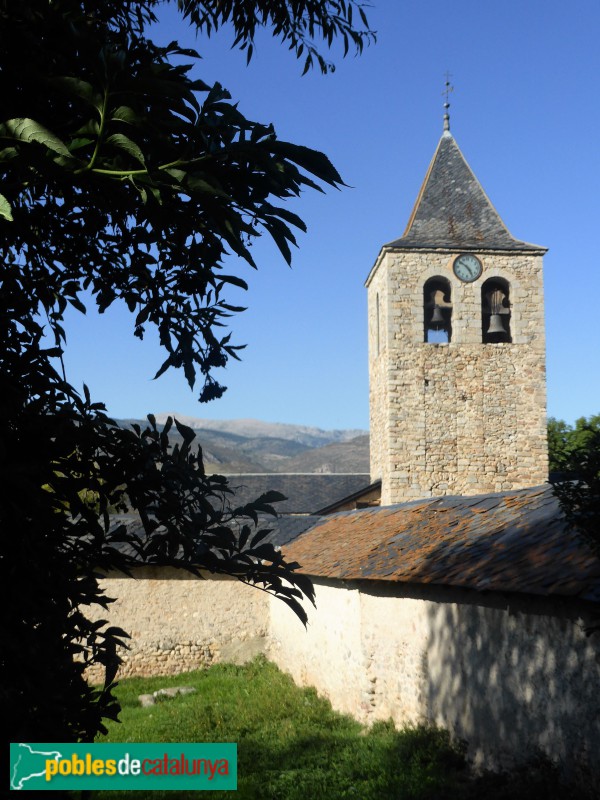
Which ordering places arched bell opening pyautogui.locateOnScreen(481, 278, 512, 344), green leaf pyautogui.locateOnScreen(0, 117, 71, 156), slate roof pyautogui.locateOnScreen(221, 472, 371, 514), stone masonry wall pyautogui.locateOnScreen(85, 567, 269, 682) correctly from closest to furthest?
green leaf pyautogui.locateOnScreen(0, 117, 71, 156)
stone masonry wall pyautogui.locateOnScreen(85, 567, 269, 682)
arched bell opening pyautogui.locateOnScreen(481, 278, 512, 344)
slate roof pyautogui.locateOnScreen(221, 472, 371, 514)

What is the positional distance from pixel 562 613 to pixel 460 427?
1617cm

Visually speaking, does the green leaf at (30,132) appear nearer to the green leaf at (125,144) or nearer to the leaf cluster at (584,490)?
the green leaf at (125,144)

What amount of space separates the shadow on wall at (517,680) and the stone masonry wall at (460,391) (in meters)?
13.6

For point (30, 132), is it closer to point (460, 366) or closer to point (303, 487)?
point (460, 366)

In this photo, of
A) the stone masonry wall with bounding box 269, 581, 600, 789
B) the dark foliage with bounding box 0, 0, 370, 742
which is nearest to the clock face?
the stone masonry wall with bounding box 269, 581, 600, 789

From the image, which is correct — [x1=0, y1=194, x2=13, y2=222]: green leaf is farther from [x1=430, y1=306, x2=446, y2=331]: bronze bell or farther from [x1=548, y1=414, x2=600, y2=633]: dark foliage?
[x1=430, y1=306, x2=446, y2=331]: bronze bell

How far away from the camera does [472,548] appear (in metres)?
8.53

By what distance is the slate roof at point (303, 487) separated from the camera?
31312 mm

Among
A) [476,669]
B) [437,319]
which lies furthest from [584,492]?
[437,319]

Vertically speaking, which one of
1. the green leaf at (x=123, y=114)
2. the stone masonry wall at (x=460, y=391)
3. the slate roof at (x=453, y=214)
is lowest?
the green leaf at (x=123, y=114)

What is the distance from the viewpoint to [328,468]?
55.5m

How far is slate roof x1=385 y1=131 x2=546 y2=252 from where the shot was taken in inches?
915

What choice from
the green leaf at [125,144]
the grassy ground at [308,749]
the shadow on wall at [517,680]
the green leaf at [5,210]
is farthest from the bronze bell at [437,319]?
the green leaf at [5,210]

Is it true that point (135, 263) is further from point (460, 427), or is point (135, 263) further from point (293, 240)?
point (460, 427)
